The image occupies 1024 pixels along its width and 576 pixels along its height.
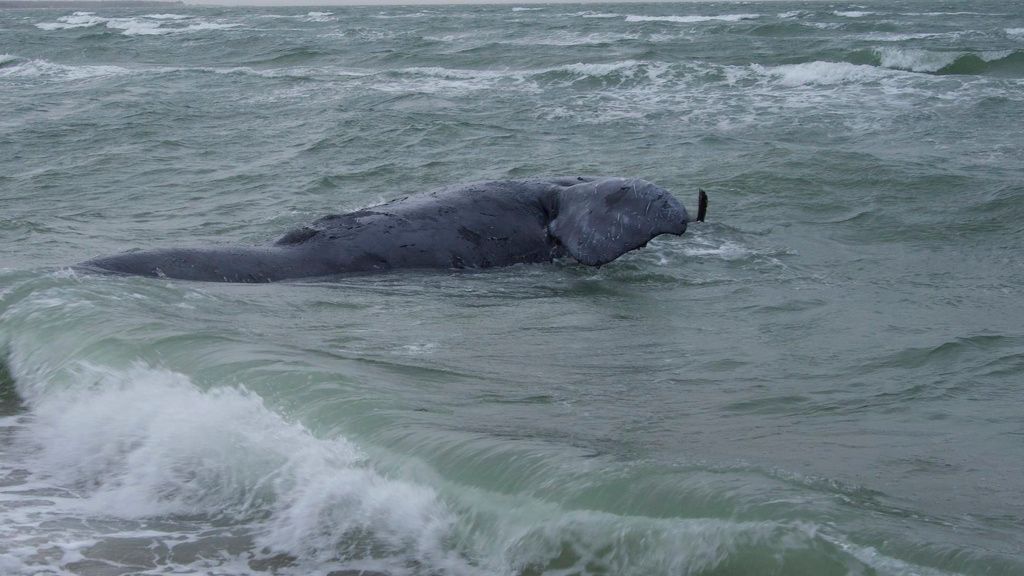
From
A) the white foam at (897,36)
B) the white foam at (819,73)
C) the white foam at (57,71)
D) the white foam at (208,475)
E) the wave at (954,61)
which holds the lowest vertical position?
the white foam at (897,36)

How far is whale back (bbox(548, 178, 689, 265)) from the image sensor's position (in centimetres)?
770

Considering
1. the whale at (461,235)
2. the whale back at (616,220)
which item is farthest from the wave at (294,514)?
the whale back at (616,220)

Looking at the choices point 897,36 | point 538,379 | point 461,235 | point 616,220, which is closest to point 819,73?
point 897,36

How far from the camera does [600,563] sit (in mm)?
3977

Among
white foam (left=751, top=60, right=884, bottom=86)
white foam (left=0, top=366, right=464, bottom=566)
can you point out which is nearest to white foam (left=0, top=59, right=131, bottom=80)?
white foam (left=751, top=60, right=884, bottom=86)

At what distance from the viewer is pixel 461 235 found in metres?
8.36

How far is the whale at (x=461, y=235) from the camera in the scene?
303 inches

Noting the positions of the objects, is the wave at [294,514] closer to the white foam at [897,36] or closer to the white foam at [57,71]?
the white foam at [57,71]

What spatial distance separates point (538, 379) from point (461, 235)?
2.62 metres

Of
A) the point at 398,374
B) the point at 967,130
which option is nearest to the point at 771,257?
the point at 398,374

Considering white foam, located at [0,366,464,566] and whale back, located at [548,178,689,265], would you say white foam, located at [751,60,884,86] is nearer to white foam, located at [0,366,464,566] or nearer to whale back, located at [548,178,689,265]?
whale back, located at [548,178,689,265]

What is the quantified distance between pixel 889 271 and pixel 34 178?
31.4ft

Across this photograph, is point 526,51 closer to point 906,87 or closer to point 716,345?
point 906,87

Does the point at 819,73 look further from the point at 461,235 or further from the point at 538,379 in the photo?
the point at 538,379
